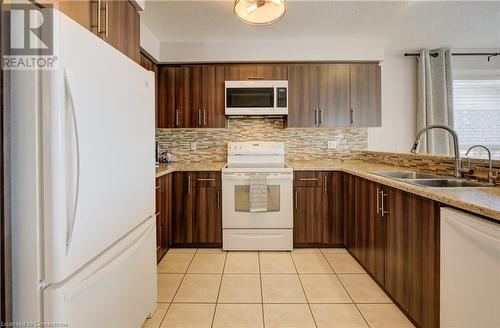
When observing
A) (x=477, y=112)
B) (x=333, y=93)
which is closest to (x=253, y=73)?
(x=333, y=93)

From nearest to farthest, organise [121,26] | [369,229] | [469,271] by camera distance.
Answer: [469,271] → [121,26] → [369,229]

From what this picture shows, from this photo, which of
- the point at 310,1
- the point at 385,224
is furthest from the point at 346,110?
the point at 385,224

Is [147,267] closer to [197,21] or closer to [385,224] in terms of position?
[385,224]

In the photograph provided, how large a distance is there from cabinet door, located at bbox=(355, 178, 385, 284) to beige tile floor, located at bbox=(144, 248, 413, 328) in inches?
5.5

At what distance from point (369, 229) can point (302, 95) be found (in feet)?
5.62

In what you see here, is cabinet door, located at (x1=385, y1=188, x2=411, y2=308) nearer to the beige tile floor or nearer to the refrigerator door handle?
the beige tile floor

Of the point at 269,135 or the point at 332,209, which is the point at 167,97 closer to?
the point at 269,135

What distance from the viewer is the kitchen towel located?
9.50ft

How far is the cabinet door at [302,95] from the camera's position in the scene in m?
3.30

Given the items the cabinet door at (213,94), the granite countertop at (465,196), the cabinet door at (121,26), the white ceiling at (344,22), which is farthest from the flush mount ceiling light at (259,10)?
the granite countertop at (465,196)

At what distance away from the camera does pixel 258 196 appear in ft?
9.52

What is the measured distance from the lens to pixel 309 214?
301 cm

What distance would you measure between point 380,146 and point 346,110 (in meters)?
0.94

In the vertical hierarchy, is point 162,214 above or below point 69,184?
below
